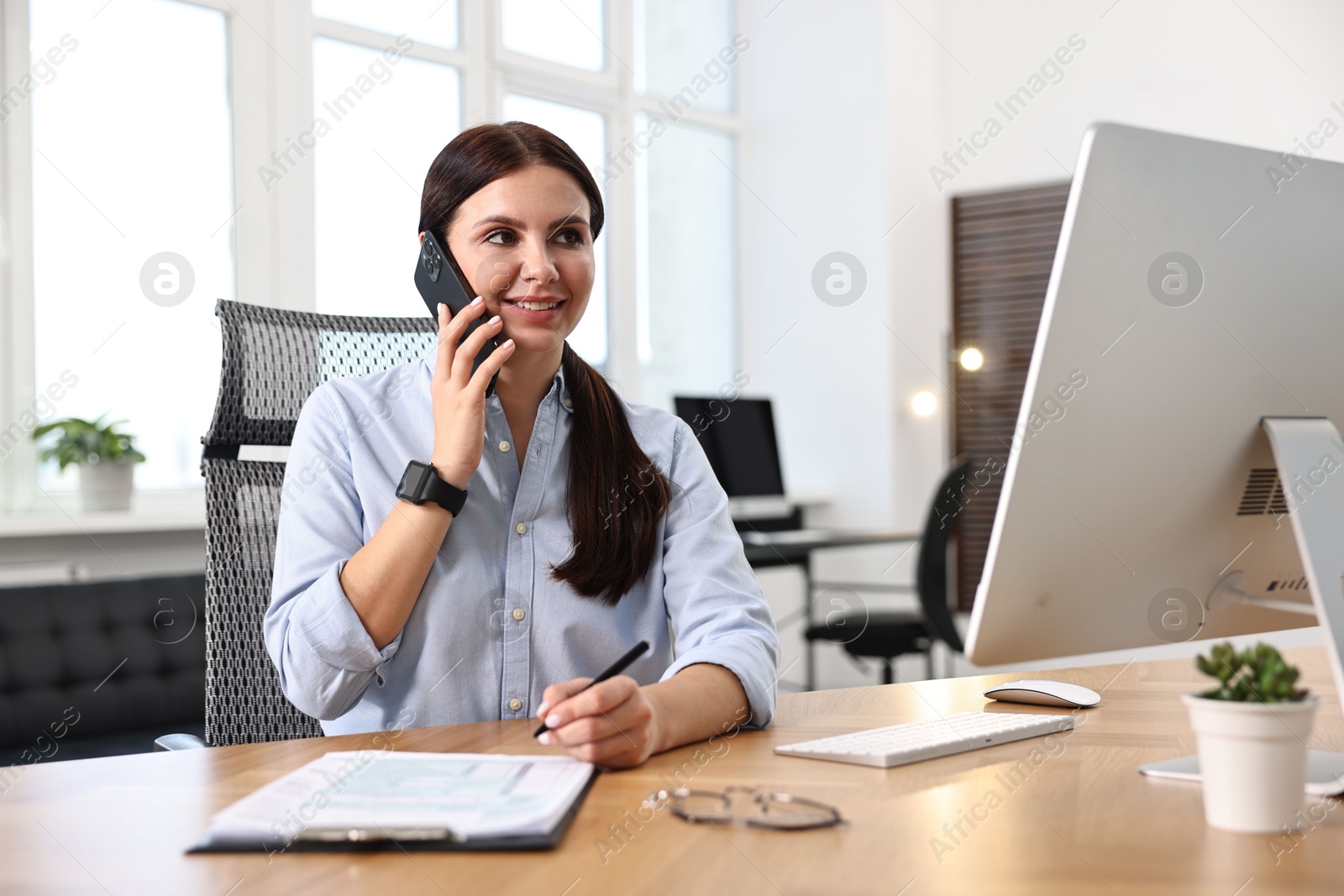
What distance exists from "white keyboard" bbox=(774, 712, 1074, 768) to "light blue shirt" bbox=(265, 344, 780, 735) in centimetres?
13

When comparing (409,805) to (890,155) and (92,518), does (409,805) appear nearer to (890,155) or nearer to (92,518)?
(92,518)

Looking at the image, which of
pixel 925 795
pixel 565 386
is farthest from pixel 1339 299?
pixel 565 386

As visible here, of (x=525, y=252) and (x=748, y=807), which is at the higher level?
(x=525, y=252)

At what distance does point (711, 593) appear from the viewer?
1303 millimetres

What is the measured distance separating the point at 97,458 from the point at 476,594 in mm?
2288

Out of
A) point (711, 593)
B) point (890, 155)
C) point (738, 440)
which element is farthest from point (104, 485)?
point (890, 155)

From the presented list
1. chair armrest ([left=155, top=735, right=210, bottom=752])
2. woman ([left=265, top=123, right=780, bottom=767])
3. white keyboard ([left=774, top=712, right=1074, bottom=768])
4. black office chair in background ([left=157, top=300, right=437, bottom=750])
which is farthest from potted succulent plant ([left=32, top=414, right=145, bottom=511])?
white keyboard ([left=774, top=712, right=1074, bottom=768])

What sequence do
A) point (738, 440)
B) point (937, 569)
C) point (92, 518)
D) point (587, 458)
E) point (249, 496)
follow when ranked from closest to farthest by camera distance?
point (587, 458) → point (249, 496) → point (92, 518) → point (937, 569) → point (738, 440)

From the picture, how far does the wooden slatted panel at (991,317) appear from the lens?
5.00 meters

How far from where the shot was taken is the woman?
1201 mm

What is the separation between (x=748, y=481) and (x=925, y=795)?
3.45 meters

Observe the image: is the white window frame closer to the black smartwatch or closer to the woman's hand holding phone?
the woman's hand holding phone

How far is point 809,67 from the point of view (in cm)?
539

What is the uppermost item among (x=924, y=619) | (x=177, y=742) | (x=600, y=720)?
(x=600, y=720)
